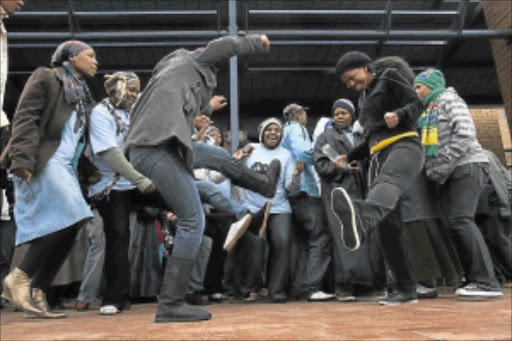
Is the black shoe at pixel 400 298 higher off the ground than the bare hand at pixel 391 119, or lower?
lower

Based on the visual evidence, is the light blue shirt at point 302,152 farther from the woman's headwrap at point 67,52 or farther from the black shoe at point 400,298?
the woman's headwrap at point 67,52

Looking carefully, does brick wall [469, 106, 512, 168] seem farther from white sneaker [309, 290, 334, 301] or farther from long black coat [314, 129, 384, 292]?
white sneaker [309, 290, 334, 301]

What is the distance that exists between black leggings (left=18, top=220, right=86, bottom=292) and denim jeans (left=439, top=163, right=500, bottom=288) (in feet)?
8.21

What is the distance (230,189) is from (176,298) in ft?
8.60

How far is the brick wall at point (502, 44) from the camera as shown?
25.9 feet

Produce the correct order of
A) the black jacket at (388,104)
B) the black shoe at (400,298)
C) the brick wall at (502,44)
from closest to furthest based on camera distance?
1. the black jacket at (388,104)
2. the black shoe at (400,298)
3. the brick wall at (502,44)

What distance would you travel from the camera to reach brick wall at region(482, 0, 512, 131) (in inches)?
310

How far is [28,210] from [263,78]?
6859 millimetres

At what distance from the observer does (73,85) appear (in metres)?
3.55

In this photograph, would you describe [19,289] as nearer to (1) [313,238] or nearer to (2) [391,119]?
(2) [391,119]

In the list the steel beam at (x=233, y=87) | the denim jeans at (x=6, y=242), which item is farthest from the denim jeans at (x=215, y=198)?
the steel beam at (x=233, y=87)

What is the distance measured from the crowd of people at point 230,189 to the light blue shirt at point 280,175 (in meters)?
0.01

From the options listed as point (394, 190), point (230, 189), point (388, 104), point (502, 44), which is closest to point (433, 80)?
point (388, 104)

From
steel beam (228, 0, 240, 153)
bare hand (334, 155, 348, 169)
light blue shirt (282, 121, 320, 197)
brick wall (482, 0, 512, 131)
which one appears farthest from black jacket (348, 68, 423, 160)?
brick wall (482, 0, 512, 131)
